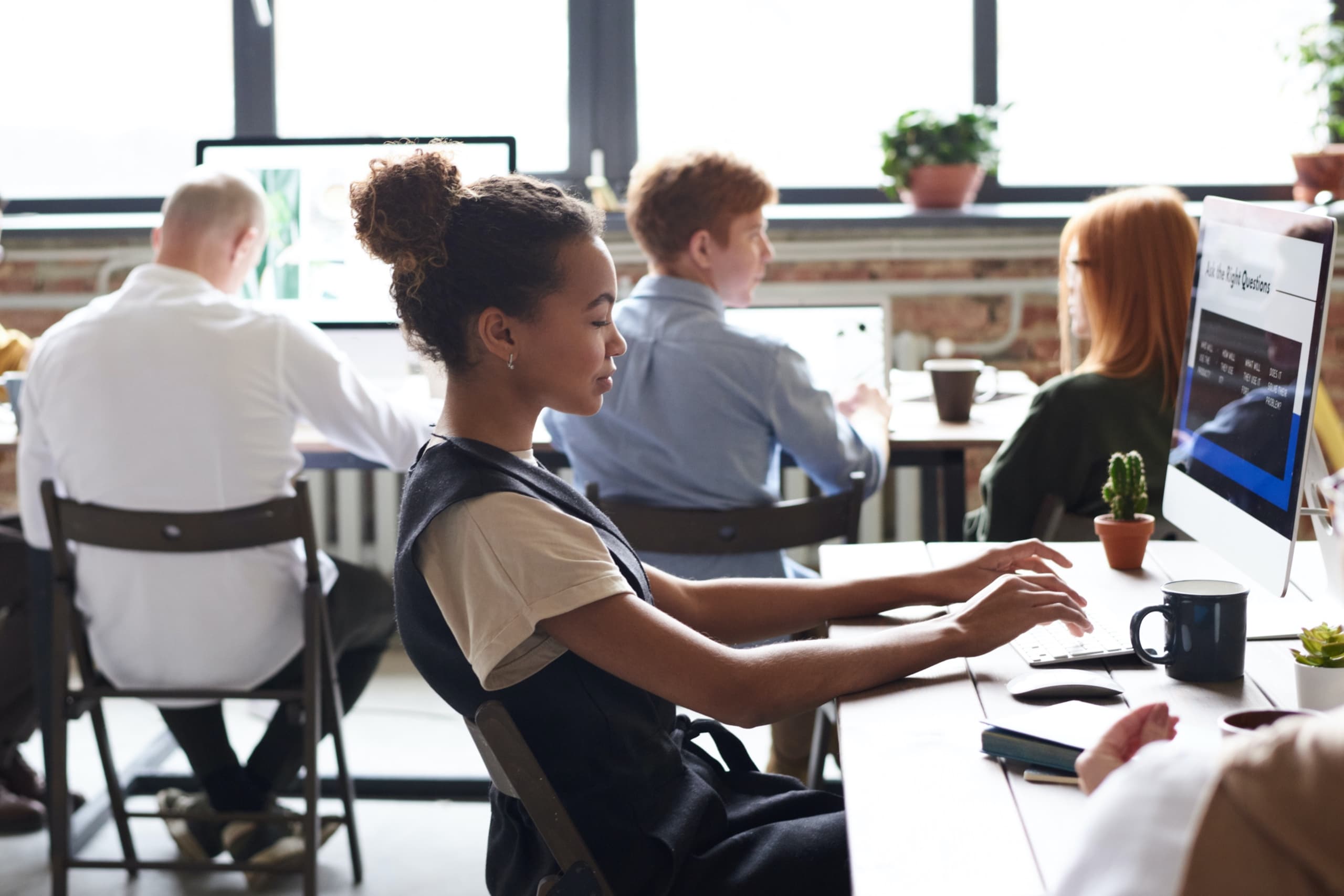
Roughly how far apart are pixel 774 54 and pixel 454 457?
2.59 metres

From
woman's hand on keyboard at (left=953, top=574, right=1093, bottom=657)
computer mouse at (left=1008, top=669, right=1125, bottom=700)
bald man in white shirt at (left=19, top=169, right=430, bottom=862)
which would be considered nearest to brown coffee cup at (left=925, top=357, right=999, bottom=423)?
bald man in white shirt at (left=19, top=169, right=430, bottom=862)

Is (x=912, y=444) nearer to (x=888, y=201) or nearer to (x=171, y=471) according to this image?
(x=171, y=471)

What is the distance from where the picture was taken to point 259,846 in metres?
2.30

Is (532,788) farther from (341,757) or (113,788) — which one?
(113,788)

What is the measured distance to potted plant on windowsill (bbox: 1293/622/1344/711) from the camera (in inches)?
42.3

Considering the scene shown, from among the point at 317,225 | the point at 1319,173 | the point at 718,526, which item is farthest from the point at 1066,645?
the point at 1319,173

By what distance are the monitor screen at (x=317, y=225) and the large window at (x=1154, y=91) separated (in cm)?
150

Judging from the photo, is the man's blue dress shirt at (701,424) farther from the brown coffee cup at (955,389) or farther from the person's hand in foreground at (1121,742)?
the person's hand in foreground at (1121,742)

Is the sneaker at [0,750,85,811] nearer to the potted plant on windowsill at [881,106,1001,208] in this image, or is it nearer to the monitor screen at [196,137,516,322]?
the monitor screen at [196,137,516,322]

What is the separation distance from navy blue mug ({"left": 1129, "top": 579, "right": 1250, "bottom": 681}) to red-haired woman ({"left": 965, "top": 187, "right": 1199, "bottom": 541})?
2.93ft

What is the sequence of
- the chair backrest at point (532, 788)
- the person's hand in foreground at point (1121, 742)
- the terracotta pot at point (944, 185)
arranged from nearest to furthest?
the person's hand in foreground at point (1121, 742) → the chair backrest at point (532, 788) → the terracotta pot at point (944, 185)

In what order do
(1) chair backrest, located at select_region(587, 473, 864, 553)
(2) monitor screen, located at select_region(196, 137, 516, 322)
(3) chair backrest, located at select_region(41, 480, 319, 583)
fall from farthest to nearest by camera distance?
(2) monitor screen, located at select_region(196, 137, 516, 322) → (3) chair backrest, located at select_region(41, 480, 319, 583) → (1) chair backrest, located at select_region(587, 473, 864, 553)

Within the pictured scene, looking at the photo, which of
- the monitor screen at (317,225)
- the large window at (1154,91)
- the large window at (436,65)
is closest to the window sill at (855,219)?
the large window at (1154,91)

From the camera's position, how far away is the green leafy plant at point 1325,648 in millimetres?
1078
